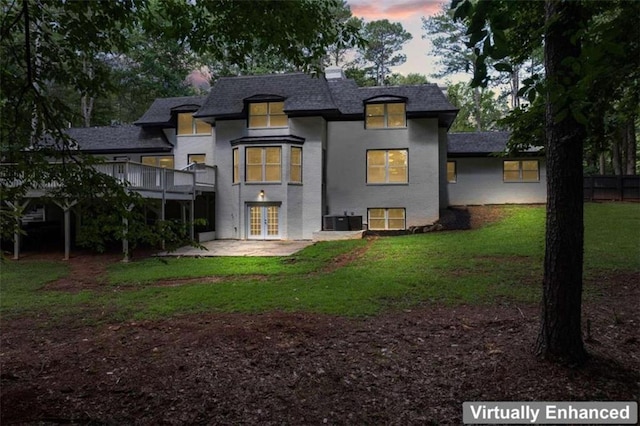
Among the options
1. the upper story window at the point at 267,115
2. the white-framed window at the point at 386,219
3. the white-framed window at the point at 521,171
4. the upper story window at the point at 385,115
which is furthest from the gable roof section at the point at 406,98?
the white-framed window at the point at 521,171

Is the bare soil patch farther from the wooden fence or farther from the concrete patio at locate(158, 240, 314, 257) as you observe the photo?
the wooden fence

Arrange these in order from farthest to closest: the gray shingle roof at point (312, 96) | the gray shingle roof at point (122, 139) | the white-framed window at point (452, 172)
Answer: the white-framed window at point (452, 172) → the gray shingle roof at point (122, 139) → the gray shingle roof at point (312, 96)

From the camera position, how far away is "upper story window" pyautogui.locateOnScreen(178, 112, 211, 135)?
816 inches

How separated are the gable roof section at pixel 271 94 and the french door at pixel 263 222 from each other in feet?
14.2

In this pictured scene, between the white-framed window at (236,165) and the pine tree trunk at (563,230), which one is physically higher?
the white-framed window at (236,165)

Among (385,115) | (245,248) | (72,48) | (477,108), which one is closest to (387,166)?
(385,115)

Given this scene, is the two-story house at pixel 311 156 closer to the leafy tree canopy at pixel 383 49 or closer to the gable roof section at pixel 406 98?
the gable roof section at pixel 406 98

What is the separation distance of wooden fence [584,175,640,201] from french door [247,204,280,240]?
16.3 meters

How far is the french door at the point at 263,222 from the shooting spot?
728 inches

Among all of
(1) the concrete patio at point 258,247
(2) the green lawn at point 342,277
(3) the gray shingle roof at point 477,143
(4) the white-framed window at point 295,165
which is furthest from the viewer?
(3) the gray shingle roof at point 477,143

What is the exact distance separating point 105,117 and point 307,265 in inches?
1247

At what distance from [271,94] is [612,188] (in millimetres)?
18234

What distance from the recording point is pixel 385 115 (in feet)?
62.4

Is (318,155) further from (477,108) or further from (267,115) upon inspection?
(477,108)
